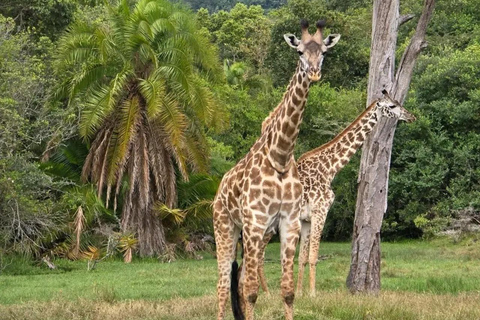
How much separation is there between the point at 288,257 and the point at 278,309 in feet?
3.93

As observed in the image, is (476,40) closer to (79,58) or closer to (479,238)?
(479,238)

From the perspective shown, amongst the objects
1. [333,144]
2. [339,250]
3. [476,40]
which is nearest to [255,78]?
[476,40]

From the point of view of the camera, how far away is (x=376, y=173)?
1158 cm

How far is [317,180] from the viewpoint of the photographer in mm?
13016

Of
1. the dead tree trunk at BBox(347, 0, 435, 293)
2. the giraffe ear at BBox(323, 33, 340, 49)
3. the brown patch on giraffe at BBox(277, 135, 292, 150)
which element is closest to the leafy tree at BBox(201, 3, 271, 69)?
the dead tree trunk at BBox(347, 0, 435, 293)

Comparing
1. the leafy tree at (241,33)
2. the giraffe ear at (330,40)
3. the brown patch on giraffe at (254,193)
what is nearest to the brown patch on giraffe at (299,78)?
the giraffe ear at (330,40)

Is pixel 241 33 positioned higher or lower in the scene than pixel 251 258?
higher

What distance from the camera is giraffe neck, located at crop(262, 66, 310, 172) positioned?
7.85 meters

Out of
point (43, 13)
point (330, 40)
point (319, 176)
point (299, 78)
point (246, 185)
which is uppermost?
point (43, 13)

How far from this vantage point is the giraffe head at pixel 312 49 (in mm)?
7074

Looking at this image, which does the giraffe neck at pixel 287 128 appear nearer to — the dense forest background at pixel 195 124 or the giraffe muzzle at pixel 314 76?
the giraffe muzzle at pixel 314 76

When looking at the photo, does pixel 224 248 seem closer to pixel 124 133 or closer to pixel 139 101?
pixel 124 133

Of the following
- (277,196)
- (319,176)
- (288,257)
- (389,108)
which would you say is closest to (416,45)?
(389,108)

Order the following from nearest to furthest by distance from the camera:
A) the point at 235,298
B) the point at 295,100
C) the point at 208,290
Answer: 1. the point at 295,100
2. the point at 235,298
3. the point at 208,290
